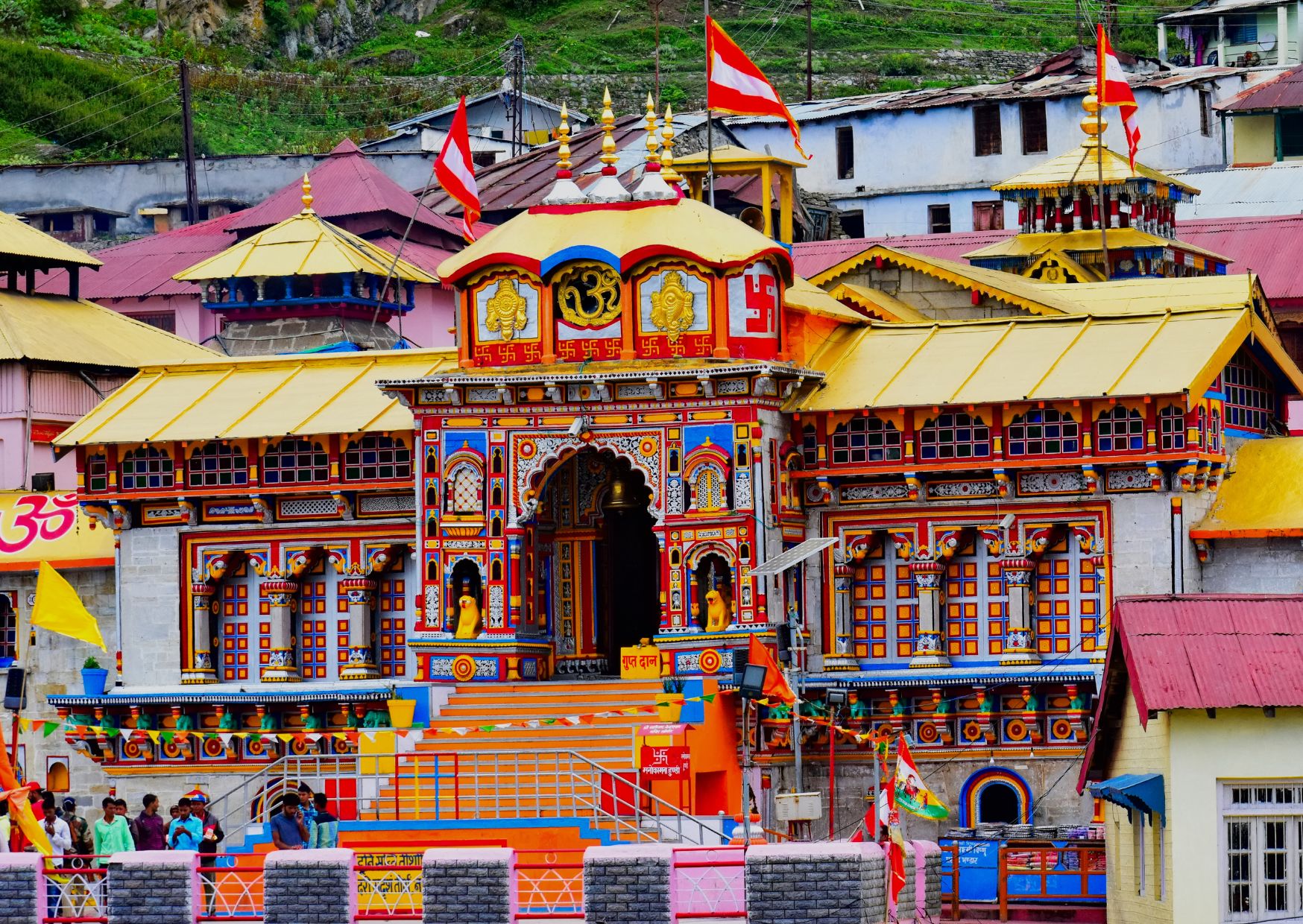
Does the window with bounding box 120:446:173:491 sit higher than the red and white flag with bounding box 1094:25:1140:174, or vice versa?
the red and white flag with bounding box 1094:25:1140:174

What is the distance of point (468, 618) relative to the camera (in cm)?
4650

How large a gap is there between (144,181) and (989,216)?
2272 centimetres

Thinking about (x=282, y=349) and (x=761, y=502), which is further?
(x=282, y=349)

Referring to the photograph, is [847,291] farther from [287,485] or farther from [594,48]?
[594,48]

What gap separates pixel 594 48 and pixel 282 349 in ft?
151

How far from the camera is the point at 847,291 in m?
53.5

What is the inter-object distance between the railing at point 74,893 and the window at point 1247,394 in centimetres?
1832

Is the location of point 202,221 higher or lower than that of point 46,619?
higher

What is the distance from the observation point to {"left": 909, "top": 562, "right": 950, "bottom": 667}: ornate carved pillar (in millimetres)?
46250

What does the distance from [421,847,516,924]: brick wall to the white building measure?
147ft

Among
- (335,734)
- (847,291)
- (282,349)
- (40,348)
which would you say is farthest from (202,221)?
(335,734)

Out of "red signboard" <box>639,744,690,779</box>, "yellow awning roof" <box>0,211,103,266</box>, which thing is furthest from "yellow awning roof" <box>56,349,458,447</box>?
"yellow awning roof" <box>0,211,103,266</box>

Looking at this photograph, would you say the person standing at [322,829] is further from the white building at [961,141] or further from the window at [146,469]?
the white building at [961,141]

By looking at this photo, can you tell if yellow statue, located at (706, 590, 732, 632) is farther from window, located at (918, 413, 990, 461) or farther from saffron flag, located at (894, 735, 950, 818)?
saffron flag, located at (894, 735, 950, 818)
